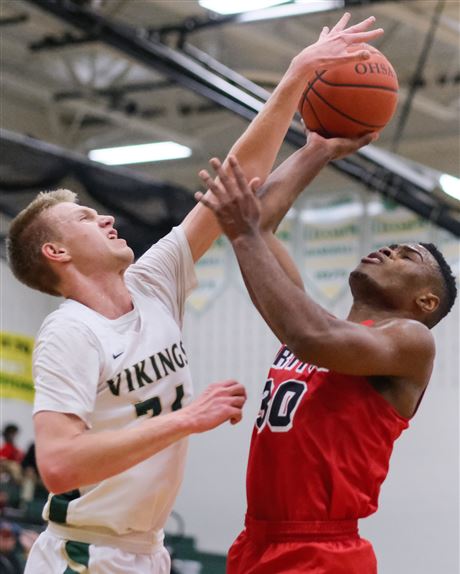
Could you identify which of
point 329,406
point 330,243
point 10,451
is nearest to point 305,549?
point 329,406

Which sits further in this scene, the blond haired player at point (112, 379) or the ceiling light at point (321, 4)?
the ceiling light at point (321, 4)

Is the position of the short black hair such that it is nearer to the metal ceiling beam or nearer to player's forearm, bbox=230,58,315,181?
player's forearm, bbox=230,58,315,181

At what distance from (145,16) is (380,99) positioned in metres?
8.47

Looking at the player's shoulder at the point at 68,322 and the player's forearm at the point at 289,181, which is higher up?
the player's forearm at the point at 289,181

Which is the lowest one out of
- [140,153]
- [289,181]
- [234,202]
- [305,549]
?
[305,549]

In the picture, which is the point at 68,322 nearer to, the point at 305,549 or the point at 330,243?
the point at 305,549

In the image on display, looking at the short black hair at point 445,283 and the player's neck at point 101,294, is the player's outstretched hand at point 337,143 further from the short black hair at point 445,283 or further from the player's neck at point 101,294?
the player's neck at point 101,294

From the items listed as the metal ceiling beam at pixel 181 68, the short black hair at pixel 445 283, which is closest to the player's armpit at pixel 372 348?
the short black hair at pixel 445 283

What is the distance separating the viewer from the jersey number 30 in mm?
3361

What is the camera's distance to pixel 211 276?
15266 mm

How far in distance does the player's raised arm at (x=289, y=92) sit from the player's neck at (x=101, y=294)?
1.32 feet

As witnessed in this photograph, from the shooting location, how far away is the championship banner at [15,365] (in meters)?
13.5

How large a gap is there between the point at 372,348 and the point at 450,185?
25.6 ft

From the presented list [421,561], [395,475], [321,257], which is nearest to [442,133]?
[321,257]
